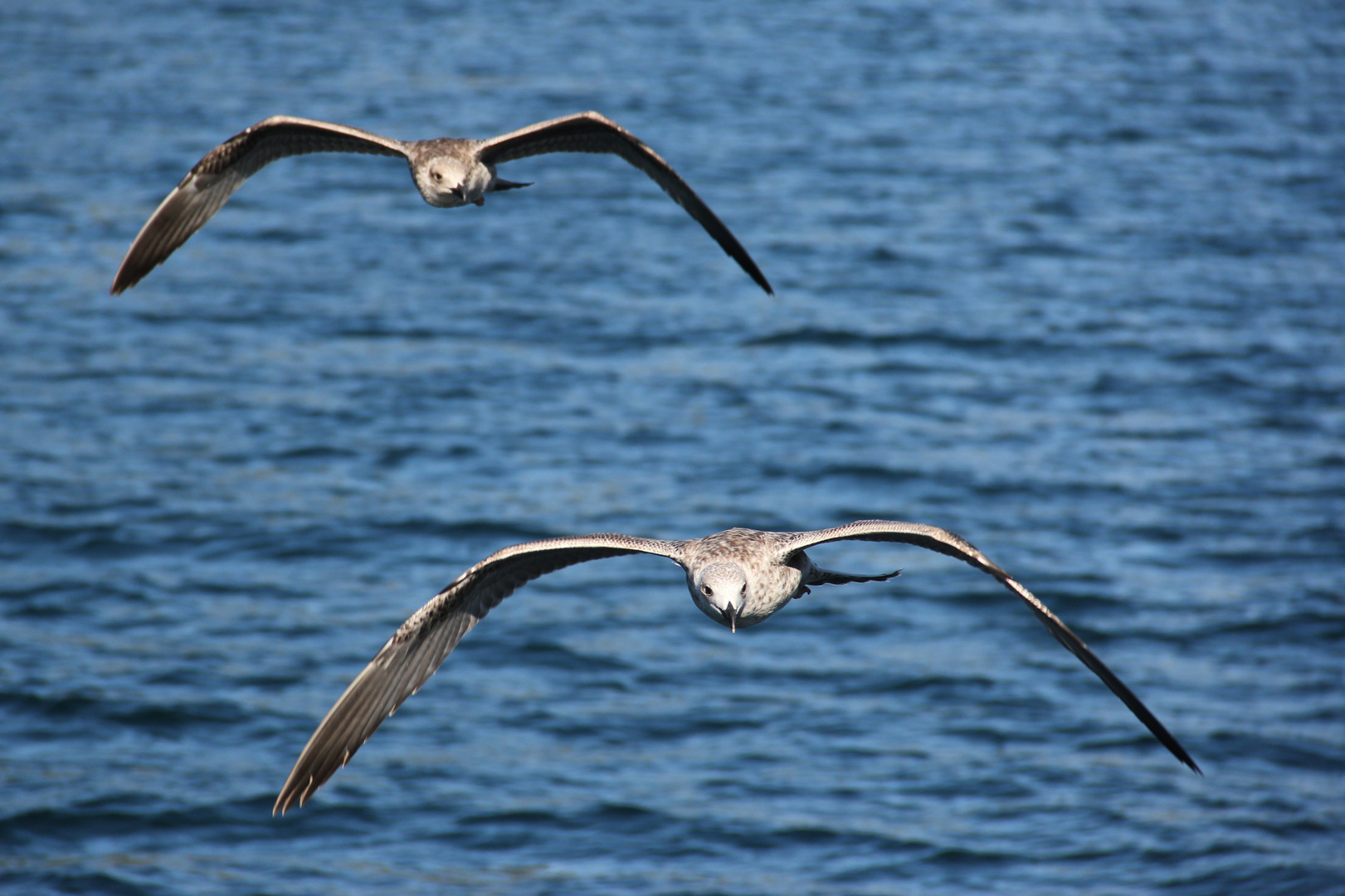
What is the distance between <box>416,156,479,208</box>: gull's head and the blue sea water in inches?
248

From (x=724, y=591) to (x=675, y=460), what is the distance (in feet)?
38.4

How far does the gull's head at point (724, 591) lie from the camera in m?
7.66

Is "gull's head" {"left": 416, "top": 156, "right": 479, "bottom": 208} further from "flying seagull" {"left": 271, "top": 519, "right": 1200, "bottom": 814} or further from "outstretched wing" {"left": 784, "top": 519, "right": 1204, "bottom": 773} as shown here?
"outstretched wing" {"left": 784, "top": 519, "right": 1204, "bottom": 773}

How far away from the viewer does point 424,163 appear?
942 cm

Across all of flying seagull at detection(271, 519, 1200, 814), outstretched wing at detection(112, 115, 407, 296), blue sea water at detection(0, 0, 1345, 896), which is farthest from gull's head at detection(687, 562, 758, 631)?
blue sea water at detection(0, 0, 1345, 896)

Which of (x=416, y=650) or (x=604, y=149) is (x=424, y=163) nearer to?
(x=604, y=149)

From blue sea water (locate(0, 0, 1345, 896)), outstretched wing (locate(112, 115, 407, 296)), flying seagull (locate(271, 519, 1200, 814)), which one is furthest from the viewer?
blue sea water (locate(0, 0, 1345, 896))

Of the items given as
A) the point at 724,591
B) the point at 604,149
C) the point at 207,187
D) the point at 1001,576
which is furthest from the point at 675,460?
the point at 1001,576

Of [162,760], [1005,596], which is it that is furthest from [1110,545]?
[162,760]

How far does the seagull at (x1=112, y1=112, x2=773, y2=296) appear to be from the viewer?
941 centimetres

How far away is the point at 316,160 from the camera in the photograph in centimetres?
2973

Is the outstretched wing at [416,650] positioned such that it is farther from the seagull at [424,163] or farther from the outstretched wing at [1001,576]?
the seagull at [424,163]

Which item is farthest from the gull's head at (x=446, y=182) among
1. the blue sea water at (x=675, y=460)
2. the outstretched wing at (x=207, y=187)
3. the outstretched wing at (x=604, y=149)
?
the blue sea water at (x=675, y=460)

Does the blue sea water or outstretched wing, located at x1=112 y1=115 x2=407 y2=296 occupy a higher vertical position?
outstretched wing, located at x1=112 y1=115 x2=407 y2=296
